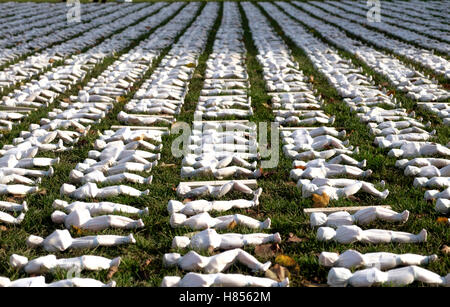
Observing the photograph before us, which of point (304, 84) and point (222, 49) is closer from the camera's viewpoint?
point (304, 84)

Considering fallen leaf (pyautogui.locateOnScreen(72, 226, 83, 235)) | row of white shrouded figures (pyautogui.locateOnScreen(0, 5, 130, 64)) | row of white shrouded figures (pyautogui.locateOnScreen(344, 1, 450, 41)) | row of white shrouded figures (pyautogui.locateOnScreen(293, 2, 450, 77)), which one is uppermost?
row of white shrouded figures (pyautogui.locateOnScreen(344, 1, 450, 41))

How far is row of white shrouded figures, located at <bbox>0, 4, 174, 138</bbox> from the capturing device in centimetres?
529

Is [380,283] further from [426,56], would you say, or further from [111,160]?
[426,56]

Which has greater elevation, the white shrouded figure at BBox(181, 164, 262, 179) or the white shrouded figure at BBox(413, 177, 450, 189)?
the white shrouded figure at BBox(413, 177, 450, 189)

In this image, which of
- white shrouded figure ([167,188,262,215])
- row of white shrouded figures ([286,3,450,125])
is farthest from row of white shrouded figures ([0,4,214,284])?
row of white shrouded figures ([286,3,450,125])

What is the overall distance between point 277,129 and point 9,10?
52.2 ft

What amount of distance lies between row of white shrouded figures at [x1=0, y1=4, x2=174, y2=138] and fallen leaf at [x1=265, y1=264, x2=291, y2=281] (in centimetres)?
332

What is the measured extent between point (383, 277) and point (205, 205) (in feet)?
4.32

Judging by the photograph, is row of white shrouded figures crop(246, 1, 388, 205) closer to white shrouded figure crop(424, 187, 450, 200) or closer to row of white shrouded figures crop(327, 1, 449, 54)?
white shrouded figure crop(424, 187, 450, 200)

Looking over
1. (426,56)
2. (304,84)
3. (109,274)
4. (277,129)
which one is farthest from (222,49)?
(109,274)

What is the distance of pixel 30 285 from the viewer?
91.2 inches

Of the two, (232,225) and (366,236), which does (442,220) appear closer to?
(366,236)

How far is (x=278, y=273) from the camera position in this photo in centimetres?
245

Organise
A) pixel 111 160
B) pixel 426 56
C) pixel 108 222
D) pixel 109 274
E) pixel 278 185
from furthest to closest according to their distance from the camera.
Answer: pixel 426 56
pixel 111 160
pixel 278 185
pixel 108 222
pixel 109 274
